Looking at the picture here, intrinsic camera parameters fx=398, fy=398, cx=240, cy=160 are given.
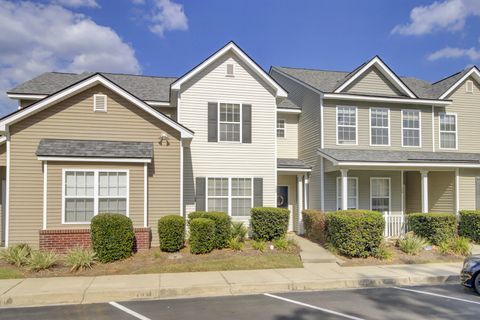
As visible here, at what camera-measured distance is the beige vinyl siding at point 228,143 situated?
16.2 m

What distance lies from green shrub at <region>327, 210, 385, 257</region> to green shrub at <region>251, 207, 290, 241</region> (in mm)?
2038

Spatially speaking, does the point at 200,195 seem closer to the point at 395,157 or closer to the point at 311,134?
the point at 311,134

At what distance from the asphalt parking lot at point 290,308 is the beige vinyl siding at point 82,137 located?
5.45 m

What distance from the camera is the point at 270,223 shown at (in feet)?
47.4

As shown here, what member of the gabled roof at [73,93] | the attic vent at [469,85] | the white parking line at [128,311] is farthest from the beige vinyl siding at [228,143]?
the attic vent at [469,85]

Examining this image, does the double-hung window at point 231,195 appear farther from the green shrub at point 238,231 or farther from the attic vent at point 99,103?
the attic vent at point 99,103

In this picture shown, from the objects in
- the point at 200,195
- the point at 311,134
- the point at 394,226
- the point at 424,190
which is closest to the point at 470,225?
the point at 424,190

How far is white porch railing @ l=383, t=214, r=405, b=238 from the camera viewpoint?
16109mm

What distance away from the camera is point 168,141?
568 inches

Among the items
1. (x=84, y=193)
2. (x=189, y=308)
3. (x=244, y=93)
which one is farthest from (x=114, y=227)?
(x=244, y=93)

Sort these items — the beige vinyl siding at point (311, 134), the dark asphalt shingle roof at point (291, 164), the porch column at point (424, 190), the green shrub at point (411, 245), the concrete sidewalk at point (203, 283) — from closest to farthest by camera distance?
the concrete sidewalk at point (203, 283), the green shrub at point (411, 245), the porch column at point (424, 190), the beige vinyl siding at point (311, 134), the dark asphalt shingle roof at point (291, 164)

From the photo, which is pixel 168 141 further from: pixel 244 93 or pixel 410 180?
pixel 410 180

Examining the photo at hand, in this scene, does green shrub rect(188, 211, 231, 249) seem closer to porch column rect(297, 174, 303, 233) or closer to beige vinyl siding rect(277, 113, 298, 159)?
porch column rect(297, 174, 303, 233)

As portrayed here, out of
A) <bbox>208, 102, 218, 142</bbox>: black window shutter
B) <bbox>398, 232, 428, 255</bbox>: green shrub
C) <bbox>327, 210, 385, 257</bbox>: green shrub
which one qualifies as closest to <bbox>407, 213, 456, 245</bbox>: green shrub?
<bbox>398, 232, 428, 255</bbox>: green shrub
